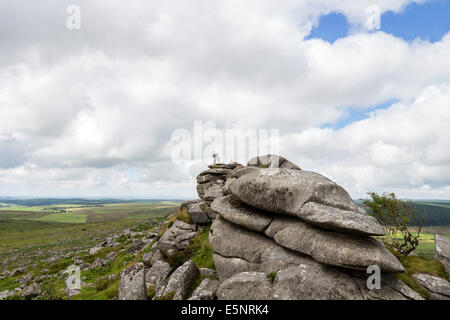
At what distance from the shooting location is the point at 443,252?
733 inches

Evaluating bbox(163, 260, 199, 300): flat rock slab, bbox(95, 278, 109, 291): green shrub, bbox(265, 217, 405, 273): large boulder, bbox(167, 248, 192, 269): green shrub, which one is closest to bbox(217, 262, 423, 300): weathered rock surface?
bbox(265, 217, 405, 273): large boulder

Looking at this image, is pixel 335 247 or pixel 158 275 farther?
pixel 158 275

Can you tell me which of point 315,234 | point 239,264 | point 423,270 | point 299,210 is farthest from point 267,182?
point 423,270

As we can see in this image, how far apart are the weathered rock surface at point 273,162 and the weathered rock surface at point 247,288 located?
17695mm

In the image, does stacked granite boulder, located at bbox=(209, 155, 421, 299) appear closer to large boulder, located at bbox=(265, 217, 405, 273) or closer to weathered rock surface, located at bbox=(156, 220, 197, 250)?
large boulder, located at bbox=(265, 217, 405, 273)

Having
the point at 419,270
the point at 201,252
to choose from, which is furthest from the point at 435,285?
the point at 201,252

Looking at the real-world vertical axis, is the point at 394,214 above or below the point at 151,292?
above

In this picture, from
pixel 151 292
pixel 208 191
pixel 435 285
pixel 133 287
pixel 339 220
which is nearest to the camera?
pixel 339 220

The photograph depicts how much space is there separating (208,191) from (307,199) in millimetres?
18493

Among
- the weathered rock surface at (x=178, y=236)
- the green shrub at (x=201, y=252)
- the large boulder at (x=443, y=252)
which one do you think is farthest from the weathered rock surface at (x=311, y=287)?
the weathered rock surface at (x=178, y=236)

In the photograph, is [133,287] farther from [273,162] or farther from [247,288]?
[273,162]

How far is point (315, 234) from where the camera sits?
16344 mm
